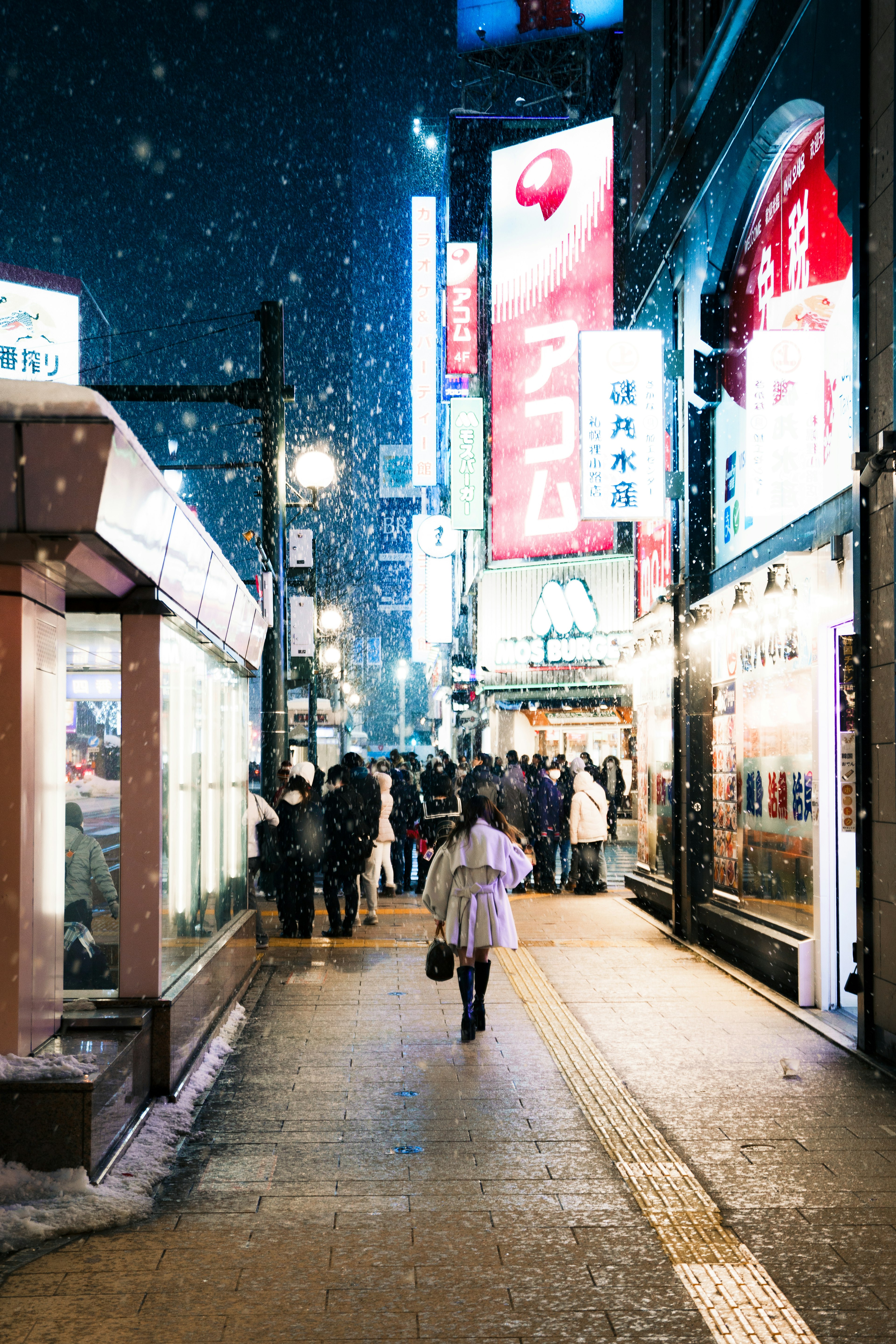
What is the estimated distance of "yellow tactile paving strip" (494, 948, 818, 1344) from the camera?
411 centimetres

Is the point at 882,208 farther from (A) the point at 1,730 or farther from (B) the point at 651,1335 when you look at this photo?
(B) the point at 651,1335

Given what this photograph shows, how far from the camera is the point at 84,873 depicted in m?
7.09

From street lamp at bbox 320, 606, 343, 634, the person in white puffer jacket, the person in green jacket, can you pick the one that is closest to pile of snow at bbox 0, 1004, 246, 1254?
the person in green jacket

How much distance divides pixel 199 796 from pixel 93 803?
1827 mm

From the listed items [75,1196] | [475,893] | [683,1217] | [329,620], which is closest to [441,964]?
[475,893]

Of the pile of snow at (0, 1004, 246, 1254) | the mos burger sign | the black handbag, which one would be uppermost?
the mos burger sign

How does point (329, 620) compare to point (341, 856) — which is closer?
point (341, 856)

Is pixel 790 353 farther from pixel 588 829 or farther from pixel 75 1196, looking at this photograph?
pixel 588 829

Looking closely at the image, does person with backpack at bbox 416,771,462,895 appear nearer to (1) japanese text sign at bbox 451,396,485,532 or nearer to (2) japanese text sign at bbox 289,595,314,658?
(2) japanese text sign at bbox 289,595,314,658

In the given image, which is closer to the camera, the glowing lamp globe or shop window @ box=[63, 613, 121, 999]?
shop window @ box=[63, 613, 121, 999]

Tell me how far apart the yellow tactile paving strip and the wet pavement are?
0.01 metres

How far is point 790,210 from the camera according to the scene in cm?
1027

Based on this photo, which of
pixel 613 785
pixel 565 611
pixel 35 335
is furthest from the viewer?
pixel 565 611

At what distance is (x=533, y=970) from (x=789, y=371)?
562 centimetres
